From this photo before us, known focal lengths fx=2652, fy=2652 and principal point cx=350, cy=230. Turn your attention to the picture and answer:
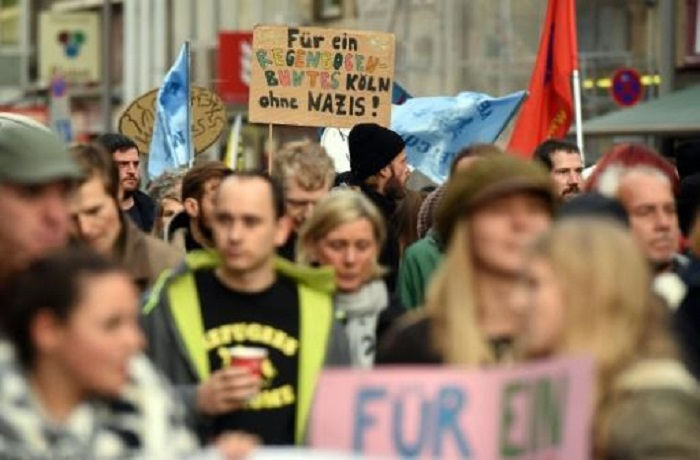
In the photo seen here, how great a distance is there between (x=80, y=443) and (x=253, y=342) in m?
2.13

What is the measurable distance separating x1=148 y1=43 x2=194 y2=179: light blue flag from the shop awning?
7.86 meters

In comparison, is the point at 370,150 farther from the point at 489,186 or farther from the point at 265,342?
the point at 489,186

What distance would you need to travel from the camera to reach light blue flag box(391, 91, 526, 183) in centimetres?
1780

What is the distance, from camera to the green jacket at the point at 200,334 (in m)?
7.77

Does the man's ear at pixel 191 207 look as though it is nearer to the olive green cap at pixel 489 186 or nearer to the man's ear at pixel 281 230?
the man's ear at pixel 281 230

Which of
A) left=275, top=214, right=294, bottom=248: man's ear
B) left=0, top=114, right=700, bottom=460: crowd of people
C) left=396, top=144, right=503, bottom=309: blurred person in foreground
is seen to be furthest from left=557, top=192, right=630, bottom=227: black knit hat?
left=396, top=144, right=503, bottom=309: blurred person in foreground

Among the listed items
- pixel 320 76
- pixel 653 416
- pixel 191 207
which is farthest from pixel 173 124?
pixel 653 416

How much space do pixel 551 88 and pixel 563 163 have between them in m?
5.04

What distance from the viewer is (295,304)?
309 inches

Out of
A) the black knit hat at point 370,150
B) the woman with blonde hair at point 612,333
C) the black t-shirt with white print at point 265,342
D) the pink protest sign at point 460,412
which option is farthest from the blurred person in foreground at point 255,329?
the black knit hat at point 370,150

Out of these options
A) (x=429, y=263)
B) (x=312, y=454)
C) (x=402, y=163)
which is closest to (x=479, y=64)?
(x=402, y=163)

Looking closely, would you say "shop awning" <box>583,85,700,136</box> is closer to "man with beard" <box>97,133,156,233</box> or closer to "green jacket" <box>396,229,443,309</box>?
"man with beard" <box>97,133,156,233</box>

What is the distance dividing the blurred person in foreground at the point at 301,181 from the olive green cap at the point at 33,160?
322cm

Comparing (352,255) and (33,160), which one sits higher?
(33,160)
